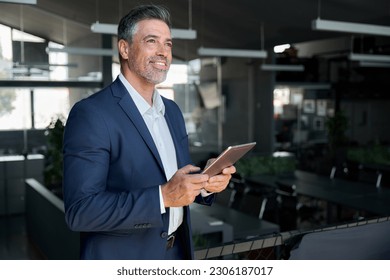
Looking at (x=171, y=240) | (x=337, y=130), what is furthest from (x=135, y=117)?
(x=337, y=130)

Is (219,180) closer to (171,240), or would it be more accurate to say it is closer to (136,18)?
(171,240)

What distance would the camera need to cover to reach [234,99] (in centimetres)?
1264

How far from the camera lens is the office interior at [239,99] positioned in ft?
19.7

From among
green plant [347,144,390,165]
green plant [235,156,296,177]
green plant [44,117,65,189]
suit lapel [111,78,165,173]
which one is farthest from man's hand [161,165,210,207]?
green plant [347,144,390,165]

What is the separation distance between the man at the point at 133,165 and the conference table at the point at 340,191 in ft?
13.3

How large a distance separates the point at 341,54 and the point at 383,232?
Answer: 1099cm

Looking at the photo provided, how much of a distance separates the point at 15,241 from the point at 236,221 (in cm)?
366

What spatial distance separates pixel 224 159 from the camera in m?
1.25

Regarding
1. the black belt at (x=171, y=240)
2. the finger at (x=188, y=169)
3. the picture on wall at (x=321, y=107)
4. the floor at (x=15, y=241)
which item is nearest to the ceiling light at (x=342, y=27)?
the floor at (x=15, y=241)

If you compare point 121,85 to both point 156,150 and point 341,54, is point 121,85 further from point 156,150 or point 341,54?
point 341,54

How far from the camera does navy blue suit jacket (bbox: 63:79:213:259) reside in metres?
1.20

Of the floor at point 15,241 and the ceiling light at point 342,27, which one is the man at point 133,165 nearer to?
the ceiling light at point 342,27
